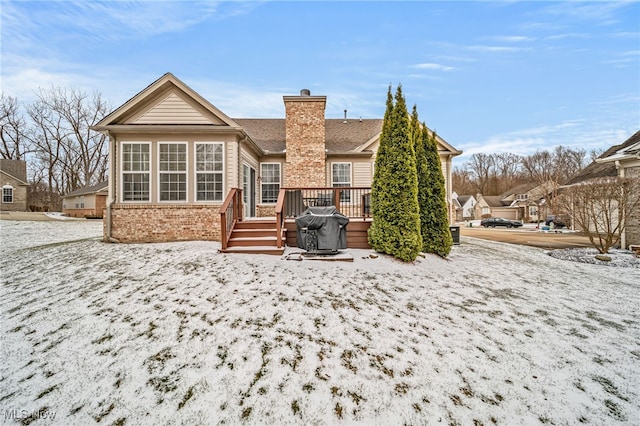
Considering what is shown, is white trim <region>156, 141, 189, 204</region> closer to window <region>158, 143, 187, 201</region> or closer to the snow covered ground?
window <region>158, 143, 187, 201</region>

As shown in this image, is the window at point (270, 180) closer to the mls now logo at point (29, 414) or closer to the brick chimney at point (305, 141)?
the brick chimney at point (305, 141)

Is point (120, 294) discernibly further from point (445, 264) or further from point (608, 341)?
point (608, 341)

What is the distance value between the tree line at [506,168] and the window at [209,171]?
5526 centimetres

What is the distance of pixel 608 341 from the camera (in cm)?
365

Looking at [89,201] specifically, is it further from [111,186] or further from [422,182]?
[422,182]

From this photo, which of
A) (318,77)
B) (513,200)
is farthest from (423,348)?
(513,200)

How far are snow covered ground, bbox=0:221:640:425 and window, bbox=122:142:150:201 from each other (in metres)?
3.31

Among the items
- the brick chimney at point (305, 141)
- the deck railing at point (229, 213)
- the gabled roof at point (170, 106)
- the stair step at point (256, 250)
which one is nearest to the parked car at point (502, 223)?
the brick chimney at point (305, 141)

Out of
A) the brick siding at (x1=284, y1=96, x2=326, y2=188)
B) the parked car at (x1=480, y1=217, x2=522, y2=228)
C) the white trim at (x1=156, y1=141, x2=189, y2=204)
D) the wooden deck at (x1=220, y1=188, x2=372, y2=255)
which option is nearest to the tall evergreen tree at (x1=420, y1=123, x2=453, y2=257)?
the wooden deck at (x1=220, y1=188, x2=372, y2=255)

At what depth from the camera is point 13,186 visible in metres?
26.8

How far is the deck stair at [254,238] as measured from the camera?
21.4 ft

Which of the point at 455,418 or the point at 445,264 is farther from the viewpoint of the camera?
the point at 445,264

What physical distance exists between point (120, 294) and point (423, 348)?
15.6 feet

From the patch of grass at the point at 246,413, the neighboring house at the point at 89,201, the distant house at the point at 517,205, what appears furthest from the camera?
the distant house at the point at 517,205
